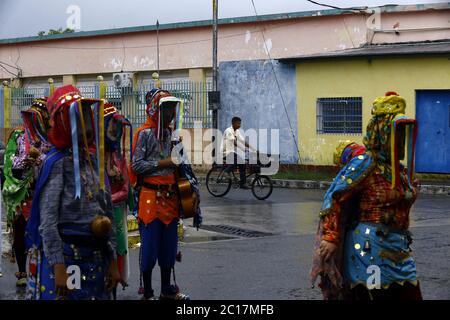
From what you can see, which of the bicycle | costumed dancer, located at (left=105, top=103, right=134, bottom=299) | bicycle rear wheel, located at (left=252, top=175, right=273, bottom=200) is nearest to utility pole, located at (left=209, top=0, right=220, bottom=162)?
the bicycle

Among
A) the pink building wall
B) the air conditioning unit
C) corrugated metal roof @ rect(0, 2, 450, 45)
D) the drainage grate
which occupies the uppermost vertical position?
corrugated metal roof @ rect(0, 2, 450, 45)

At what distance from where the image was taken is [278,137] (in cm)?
2686

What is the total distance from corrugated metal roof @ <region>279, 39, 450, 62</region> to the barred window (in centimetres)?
119

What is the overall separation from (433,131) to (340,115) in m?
2.88

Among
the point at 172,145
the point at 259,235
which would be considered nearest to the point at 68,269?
the point at 172,145

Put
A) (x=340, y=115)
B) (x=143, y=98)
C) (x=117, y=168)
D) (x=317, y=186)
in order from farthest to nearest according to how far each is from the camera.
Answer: (x=143, y=98), (x=340, y=115), (x=317, y=186), (x=117, y=168)

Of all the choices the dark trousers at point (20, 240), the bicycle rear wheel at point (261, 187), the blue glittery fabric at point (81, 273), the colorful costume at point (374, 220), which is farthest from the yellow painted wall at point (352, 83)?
the blue glittery fabric at point (81, 273)

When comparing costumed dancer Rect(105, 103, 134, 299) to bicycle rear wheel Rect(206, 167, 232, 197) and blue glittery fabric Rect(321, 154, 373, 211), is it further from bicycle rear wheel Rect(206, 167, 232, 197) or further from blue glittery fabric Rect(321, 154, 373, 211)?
bicycle rear wheel Rect(206, 167, 232, 197)

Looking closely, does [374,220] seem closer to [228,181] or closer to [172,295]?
[172,295]

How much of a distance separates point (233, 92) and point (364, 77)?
4.50 metres

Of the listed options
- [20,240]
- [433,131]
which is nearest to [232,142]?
[433,131]

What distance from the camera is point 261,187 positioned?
765 inches

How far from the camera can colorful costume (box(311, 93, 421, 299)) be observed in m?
5.98
